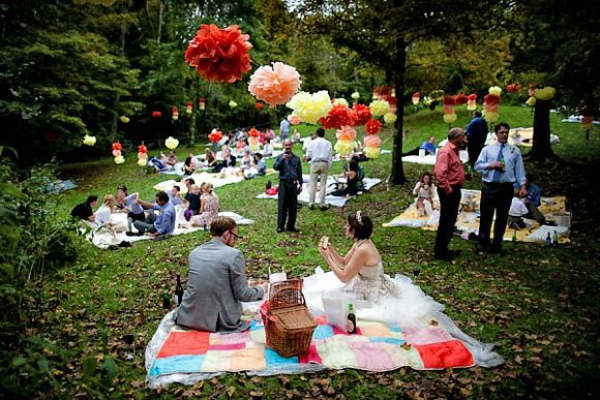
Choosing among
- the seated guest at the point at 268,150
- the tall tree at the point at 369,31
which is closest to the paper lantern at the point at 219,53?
the tall tree at the point at 369,31

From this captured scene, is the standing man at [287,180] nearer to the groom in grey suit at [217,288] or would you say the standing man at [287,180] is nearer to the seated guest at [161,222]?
the seated guest at [161,222]

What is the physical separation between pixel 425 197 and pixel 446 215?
10.4ft

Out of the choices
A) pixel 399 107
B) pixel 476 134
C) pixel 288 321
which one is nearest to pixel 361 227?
pixel 288 321

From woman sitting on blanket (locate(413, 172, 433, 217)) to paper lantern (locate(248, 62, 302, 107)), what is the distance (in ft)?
21.2

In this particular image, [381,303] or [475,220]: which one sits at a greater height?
[475,220]

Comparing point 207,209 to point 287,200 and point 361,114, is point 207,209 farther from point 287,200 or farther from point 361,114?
point 361,114

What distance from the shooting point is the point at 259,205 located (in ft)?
39.6

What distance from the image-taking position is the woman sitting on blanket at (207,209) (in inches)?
392

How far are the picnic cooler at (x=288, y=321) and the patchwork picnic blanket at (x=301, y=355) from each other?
108 millimetres

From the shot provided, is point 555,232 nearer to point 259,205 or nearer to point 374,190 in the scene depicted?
point 374,190

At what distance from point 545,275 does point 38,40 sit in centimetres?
1614

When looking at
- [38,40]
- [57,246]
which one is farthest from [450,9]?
[38,40]

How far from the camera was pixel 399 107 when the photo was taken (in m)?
12.2

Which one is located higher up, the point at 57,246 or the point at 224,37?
the point at 224,37
